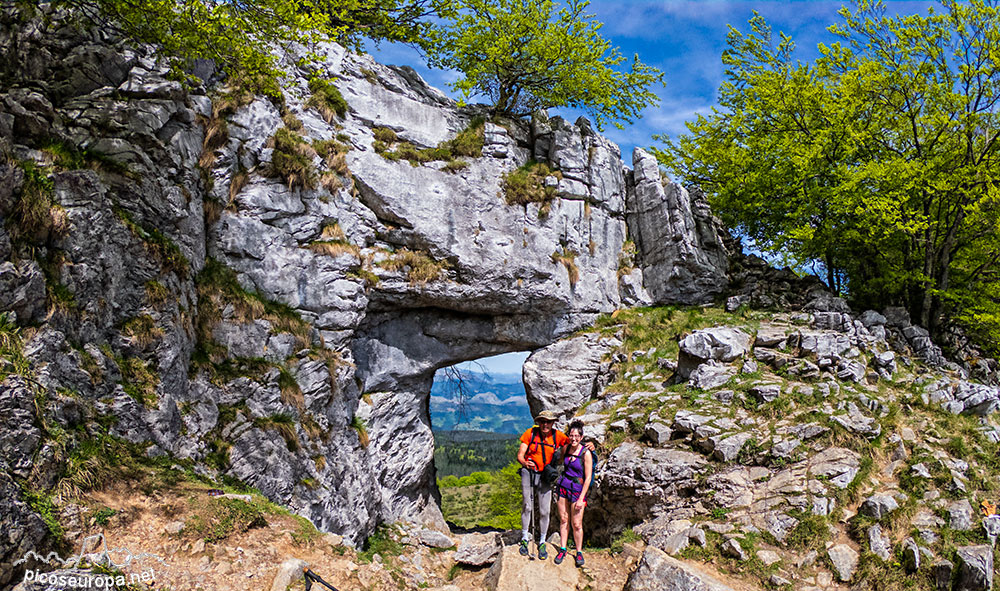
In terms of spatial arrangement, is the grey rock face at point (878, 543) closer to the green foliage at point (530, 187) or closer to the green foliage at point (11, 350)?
the green foliage at point (530, 187)

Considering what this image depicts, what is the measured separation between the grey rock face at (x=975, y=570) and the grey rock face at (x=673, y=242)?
1273cm

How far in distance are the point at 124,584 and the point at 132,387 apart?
4479mm

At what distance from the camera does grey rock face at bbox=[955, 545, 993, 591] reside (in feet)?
24.8

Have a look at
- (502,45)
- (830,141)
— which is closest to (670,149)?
(830,141)

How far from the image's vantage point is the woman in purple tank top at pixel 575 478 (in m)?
8.50

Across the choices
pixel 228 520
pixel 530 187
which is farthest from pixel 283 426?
pixel 530 187

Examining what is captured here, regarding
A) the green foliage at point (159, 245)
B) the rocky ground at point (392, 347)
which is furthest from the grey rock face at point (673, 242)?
the green foliage at point (159, 245)

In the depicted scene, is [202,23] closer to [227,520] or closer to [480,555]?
[227,520]

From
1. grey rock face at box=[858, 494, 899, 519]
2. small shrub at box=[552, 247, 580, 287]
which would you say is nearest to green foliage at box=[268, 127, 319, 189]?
small shrub at box=[552, 247, 580, 287]

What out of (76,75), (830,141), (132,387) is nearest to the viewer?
(132,387)

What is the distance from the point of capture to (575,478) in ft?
28.5

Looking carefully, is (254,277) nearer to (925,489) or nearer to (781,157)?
(925,489)

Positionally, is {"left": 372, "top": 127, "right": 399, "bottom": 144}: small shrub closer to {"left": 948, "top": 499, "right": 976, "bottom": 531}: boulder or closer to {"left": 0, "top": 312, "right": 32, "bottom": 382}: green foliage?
{"left": 0, "top": 312, "right": 32, "bottom": 382}: green foliage

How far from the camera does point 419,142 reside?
18.1 m
